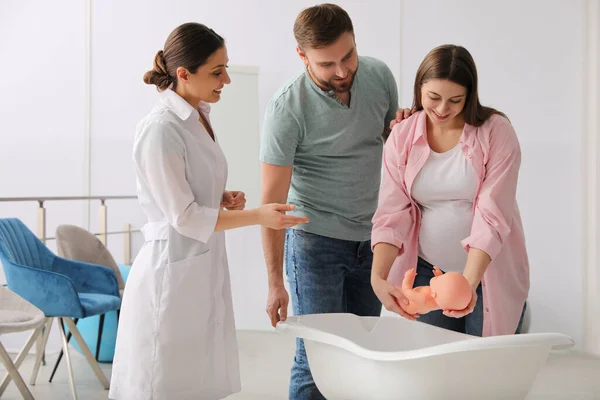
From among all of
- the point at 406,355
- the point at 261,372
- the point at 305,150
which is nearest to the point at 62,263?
the point at 261,372

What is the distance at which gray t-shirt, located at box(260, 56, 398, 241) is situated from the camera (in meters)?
2.31

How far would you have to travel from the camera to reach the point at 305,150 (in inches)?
93.4

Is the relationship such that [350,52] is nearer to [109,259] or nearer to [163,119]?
[163,119]

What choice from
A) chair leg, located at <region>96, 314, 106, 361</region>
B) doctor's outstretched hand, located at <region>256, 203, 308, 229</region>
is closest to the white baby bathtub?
doctor's outstretched hand, located at <region>256, 203, 308, 229</region>

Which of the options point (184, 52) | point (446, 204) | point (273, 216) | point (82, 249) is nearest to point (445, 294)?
point (446, 204)

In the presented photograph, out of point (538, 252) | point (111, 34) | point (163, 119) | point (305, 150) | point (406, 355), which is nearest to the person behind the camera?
point (406, 355)

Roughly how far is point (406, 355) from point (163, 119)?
2.80 feet

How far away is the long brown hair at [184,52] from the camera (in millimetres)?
2057

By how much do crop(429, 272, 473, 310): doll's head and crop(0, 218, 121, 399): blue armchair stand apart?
8.05 ft

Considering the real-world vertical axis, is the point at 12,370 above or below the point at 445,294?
below

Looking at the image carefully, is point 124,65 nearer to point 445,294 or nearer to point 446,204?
point 446,204

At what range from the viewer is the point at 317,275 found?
7.66 ft

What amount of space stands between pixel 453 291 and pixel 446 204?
0.38 meters

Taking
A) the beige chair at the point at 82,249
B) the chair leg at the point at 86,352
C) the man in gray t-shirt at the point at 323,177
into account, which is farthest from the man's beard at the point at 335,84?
the beige chair at the point at 82,249
